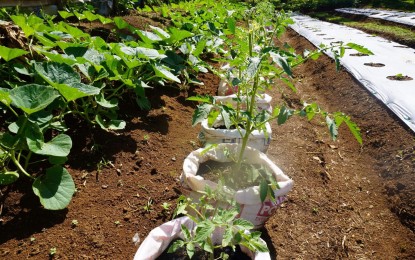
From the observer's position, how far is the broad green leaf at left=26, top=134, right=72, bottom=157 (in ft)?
4.81

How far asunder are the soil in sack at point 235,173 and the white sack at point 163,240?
1.02 ft

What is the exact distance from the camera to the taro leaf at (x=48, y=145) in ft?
4.82

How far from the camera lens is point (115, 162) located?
6.45 feet

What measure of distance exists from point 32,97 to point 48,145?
25 centimetres

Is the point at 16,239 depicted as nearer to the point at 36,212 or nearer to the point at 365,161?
the point at 36,212

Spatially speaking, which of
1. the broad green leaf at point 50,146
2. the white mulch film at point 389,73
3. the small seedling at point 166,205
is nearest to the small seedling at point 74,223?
the broad green leaf at point 50,146

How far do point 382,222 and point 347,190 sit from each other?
0.33 meters

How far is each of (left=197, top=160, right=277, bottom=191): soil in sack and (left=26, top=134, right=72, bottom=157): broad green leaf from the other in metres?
0.71

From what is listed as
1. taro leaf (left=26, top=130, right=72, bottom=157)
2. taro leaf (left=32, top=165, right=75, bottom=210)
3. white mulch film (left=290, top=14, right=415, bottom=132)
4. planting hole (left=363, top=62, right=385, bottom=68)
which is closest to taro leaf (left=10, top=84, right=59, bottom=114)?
taro leaf (left=26, top=130, right=72, bottom=157)

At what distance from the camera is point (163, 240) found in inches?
50.3

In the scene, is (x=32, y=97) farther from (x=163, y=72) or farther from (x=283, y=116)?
(x=283, y=116)

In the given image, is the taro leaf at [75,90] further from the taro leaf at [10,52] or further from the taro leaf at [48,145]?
the taro leaf at [10,52]

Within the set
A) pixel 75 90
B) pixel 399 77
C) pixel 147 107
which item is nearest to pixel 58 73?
pixel 75 90

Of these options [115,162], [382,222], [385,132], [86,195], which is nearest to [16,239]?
[86,195]
